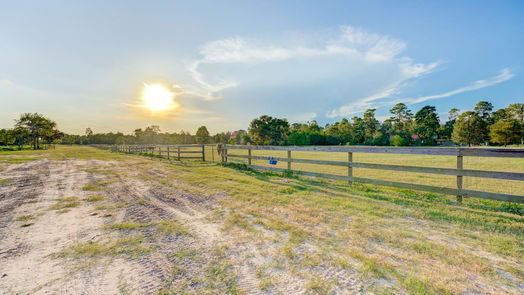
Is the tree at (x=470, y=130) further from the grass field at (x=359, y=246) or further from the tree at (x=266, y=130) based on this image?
the grass field at (x=359, y=246)

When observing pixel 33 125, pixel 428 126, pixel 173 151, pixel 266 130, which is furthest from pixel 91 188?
pixel 428 126

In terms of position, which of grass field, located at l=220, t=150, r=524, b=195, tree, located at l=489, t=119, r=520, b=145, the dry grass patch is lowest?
grass field, located at l=220, t=150, r=524, b=195

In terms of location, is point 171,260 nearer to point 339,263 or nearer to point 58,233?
point 339,263

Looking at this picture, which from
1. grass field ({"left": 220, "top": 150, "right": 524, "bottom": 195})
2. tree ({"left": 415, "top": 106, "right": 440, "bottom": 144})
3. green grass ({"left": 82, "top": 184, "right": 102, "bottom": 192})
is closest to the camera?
green grass ({"left": 82, "top": 184, "right": 102, "bottom": 192})

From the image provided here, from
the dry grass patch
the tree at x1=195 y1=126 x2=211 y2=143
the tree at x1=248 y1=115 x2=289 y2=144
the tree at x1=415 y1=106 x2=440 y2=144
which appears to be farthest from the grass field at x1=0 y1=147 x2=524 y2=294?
the tree at x1=195 y1=126 x2=211 y2=143

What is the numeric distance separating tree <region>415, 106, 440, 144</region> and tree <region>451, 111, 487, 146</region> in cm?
694

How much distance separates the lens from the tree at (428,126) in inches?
2363

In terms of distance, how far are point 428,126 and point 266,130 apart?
1832 inches

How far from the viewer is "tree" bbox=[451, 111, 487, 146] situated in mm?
51406

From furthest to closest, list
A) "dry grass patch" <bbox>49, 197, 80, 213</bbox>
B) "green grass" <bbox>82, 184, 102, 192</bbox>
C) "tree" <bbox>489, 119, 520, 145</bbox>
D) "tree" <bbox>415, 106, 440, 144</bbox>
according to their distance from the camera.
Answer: "tree" <bbox>415, 106, 440, 144</bbox>, "tree" <bbox>489, 119, 520, 145</bbox>, "green grass" <bbox>82, 184, 102, 192</bbox>, "dry grass patch" <bbox>49, 197, 80, 213</bbox>

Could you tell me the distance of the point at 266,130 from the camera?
71125 millimetres

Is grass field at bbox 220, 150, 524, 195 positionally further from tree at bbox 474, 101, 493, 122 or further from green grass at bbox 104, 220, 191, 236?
tree at bbox 474, 101, 493, 122

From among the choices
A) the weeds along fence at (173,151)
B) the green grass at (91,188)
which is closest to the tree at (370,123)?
the weeds along fence at (173,151)

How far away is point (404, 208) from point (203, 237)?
13.5 ft
